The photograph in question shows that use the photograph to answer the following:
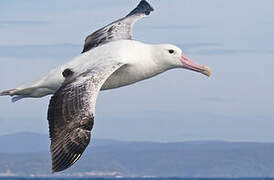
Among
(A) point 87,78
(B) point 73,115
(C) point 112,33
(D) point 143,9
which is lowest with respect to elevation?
(D) point 143,9

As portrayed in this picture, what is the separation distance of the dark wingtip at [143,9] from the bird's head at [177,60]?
15.6 feet

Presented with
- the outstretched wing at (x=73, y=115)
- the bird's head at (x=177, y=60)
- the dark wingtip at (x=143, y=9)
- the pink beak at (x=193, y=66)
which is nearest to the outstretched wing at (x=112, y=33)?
the dark wingtip at (x=143, y=9)

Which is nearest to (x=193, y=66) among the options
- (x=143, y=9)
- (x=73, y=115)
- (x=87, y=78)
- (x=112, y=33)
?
(x=112, y=33)

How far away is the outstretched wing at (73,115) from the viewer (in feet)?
53.5

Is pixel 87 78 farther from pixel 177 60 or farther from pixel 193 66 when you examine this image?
pixel 193 66

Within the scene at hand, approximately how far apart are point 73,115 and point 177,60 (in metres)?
4.16

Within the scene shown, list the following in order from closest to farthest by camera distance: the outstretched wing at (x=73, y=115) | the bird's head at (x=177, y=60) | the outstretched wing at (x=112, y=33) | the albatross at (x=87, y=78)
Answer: the outstretched wing at (x=73, y=115), the albatross at (x=87, y=78), the bird's head at (x=177, y=60), the outstretched wing at (x=112, y=33)

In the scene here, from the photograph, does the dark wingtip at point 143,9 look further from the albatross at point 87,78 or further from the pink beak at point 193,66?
the pink beak at point 193,66

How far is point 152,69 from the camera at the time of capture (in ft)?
65.6

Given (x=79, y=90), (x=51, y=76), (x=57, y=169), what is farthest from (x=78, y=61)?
(x=57, y=169)

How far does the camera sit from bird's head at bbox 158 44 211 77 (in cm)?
2041

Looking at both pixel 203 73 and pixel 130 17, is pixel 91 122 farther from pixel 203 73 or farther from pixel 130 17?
pixel 130 17

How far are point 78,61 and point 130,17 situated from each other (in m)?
5.14

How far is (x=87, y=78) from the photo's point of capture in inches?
712
